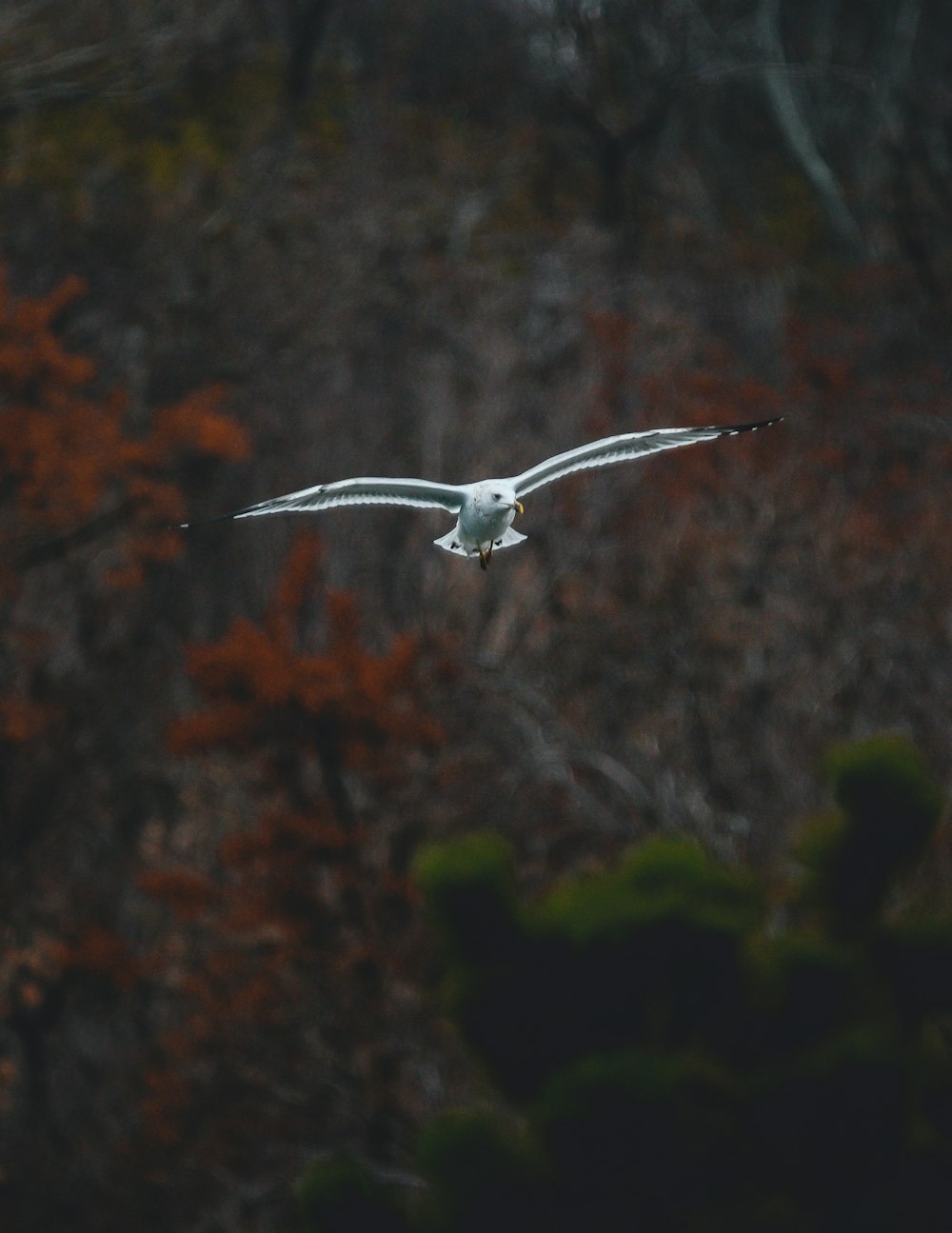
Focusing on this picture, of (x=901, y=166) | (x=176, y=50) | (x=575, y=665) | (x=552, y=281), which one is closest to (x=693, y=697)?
(x=575, y=665)

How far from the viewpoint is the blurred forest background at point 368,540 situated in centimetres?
1673

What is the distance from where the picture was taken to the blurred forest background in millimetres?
16734

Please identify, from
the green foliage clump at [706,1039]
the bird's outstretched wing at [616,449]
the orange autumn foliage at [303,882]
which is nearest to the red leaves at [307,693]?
the orange autumn foliage at [303,882]

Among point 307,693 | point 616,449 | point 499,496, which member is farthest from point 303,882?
point 499,496

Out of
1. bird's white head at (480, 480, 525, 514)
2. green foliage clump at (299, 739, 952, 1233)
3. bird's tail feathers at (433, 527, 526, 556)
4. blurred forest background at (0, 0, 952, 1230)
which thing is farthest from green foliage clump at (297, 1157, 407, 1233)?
bird's white head at (480, 480, 525, 514)

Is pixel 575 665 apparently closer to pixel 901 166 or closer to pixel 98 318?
pixel 98 318

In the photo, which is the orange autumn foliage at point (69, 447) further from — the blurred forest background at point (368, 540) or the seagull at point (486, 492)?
the seagull at point (486, 492)

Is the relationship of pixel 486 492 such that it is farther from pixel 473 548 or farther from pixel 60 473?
pixel 60 473

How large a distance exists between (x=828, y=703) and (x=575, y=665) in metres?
3.28

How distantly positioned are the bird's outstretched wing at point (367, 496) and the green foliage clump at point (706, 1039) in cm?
223

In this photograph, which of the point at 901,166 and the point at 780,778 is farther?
the point at 901,166

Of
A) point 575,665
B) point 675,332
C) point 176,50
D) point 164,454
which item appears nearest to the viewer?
point 575,665

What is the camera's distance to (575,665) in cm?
1928

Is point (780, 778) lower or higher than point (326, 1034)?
higher
